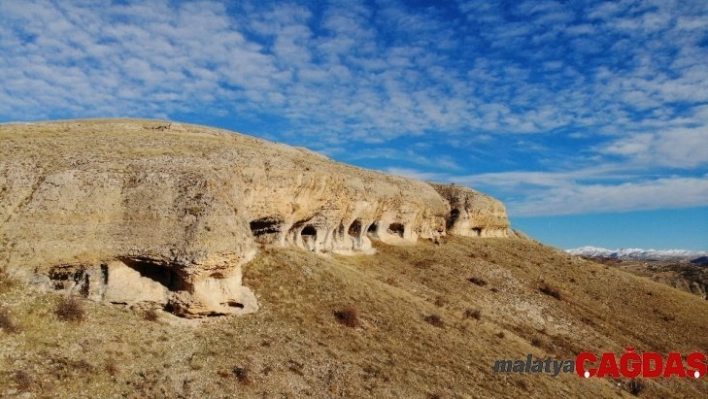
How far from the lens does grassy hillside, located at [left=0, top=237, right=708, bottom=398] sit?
1675 cm

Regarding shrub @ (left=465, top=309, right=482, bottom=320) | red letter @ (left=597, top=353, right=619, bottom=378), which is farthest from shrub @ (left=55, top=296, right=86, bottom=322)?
red letter @ (left=597, top=353, right=619, bottom=378)

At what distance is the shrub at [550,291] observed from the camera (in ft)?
137

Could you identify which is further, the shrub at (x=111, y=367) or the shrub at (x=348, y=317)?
the shrub at (x=348, y=317)

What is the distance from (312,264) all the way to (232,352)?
34.6 feet

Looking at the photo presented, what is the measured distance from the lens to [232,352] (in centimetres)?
1942

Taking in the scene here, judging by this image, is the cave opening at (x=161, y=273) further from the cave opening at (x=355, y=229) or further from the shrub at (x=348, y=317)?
the cave opening at (x=355, y=229)

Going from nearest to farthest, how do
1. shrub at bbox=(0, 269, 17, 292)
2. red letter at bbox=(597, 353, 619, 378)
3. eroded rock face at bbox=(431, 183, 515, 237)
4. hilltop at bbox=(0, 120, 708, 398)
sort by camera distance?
hilltop at bbox=(0, 120, 708, 398) < shrub at bbox=(0, 269, 17, 292) < red letter at bbox=(597, 353, 619, 378) < eroded rock face at bbox=(431, 183, 515, 237)

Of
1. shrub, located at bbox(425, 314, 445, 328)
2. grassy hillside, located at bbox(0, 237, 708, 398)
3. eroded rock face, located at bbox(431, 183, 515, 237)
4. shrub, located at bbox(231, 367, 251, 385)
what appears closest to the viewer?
grassy hillside, located at bbox(0, 237, 708, 398)

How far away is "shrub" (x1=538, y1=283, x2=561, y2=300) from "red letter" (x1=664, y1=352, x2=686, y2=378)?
8905 mm

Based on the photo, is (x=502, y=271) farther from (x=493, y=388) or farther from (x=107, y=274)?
(x=107, y=274)

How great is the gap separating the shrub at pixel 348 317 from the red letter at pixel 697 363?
24.2 metres

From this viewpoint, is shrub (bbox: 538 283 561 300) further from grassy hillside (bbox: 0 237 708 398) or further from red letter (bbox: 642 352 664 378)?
red letter (bbox: 642 352 664 378)

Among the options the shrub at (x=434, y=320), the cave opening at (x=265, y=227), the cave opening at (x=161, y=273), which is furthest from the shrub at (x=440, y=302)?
the cave opening at (x=161, y=273)

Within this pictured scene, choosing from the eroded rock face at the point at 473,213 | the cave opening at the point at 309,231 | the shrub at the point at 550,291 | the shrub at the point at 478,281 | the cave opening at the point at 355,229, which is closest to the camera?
the cave opening at the point at 309,231
